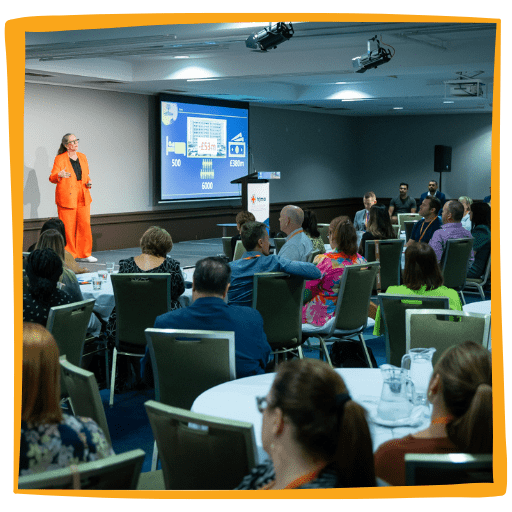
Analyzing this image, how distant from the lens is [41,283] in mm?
3666

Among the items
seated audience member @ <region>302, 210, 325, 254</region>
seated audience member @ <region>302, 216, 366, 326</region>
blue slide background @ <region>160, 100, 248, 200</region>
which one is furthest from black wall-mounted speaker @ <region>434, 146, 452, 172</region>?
seated audience member @ <region>302, 216, 366, 326</region>

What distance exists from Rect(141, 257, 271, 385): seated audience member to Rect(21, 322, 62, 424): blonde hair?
1142 millimetres

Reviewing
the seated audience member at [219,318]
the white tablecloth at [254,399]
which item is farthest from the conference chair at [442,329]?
the seated audience member at [219,318]

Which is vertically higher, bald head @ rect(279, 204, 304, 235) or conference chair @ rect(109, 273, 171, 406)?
bald head @ rect(279, 204, 304, 235)

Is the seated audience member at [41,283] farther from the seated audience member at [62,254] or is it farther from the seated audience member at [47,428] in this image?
the seated audience member at [47,428]

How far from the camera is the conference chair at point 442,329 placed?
126 inches

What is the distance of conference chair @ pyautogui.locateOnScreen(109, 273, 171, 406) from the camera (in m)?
4.28

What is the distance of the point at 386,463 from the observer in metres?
1.86

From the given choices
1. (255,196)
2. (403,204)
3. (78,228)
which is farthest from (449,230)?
(403,204)

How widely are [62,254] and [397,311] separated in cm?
226

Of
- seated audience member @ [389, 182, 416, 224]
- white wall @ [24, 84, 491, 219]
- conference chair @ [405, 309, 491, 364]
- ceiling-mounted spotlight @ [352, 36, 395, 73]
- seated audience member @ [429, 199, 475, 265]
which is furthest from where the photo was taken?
seated audience member @ [389, 182, 416, 224]

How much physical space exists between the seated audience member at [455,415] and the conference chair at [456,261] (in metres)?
4.85

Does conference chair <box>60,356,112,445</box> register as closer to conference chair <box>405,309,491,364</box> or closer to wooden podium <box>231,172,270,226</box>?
conference chair <box>405,309,491,364</box>

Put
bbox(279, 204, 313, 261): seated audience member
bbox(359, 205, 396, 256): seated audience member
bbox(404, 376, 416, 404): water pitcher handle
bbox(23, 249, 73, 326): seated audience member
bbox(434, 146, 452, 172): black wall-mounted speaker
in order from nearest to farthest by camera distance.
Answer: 1. bbox(404, 376, 416, 404): water pitcher handle
2. bbox(23, 249, 73, 326): seated audience member
3. bbox(279, 204, 313, 261): seated audience member
4. bbox(359, 205, 396, 256): seated audience member
5. bbox(434, 146, 452, 172): black wall-mounted speaker
